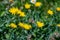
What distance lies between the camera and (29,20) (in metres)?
3.99

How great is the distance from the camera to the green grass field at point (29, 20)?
12.3 ft

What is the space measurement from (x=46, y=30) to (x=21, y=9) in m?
0.60

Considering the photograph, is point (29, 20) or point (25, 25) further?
point (29, 20)

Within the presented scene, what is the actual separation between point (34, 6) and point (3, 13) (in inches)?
19.3

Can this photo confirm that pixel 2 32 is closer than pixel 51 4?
Yes

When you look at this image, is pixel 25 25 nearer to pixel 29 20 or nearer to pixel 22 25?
pixel 22 25

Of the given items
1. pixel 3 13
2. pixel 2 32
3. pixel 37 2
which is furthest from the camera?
pixel 37 2

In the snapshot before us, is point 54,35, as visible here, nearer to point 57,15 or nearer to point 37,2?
point 57,15

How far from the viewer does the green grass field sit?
3736 mm

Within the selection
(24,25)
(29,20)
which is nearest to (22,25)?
(24,25)

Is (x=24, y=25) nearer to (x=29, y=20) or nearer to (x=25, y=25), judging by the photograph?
(x=25, y=25)

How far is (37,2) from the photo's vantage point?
4.39 metres

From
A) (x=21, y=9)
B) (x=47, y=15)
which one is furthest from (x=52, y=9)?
(x=21, y=9)

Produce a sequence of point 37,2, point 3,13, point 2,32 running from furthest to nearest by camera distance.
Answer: point 37,2 → point 3,13 → point 2,32
